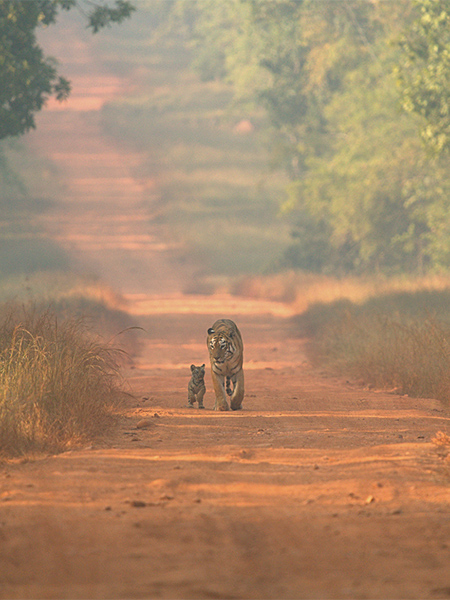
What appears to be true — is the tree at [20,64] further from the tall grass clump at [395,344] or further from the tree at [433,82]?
the tree at [433,82]

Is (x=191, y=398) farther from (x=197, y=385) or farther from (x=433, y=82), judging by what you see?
(x=433, y=82)

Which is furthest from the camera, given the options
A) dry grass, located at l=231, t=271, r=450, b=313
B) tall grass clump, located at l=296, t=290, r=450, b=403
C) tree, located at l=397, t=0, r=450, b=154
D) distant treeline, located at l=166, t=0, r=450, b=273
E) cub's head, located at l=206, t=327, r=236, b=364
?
dry grass, located at l=231, t=271, r=450, b=313

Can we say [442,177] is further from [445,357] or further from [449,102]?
[445,357]

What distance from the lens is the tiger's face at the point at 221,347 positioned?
33.1 feet

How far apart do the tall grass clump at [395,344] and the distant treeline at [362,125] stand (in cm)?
412

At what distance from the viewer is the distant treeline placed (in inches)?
870

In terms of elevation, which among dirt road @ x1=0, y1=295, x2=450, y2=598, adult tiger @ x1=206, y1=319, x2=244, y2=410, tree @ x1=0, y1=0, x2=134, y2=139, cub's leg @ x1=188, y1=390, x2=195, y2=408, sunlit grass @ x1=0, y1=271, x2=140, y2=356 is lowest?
dirt road @ x1=0, y1=295, x2=450, y2=598

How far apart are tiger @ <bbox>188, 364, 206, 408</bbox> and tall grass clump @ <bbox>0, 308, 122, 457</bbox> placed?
3.36ft

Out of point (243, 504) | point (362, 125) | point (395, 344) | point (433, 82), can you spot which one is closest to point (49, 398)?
point (243, 504)

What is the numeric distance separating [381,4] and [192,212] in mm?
19692

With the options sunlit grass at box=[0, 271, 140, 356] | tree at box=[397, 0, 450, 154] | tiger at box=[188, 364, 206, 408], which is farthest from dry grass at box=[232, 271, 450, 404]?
sunlit grass at box=[0, 271, 140, 356]

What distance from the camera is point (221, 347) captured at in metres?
10.1

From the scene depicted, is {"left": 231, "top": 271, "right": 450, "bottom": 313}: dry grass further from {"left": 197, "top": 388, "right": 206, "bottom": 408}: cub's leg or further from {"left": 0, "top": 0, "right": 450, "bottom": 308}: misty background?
{"left": 197, "top": 388, "right": 206, "bottom": 408}: cub's leg

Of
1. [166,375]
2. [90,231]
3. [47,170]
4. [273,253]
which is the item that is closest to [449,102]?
[166,375]
